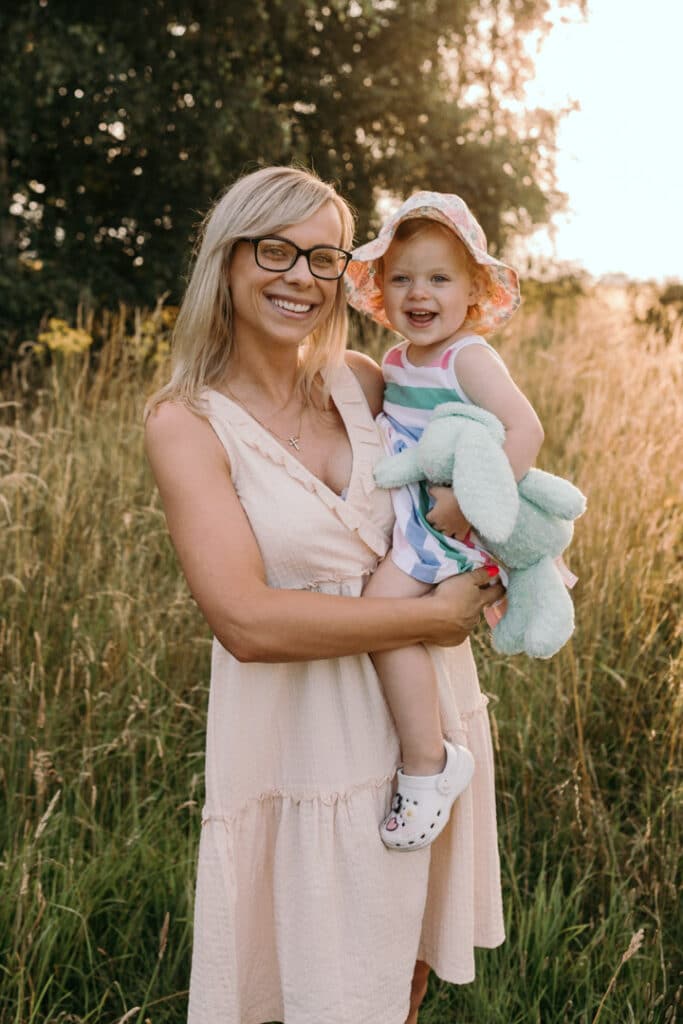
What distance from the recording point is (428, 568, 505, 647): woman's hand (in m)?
1.51

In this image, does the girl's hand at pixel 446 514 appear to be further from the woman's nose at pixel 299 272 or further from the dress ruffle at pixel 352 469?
the woman's nose at pixel 299 272

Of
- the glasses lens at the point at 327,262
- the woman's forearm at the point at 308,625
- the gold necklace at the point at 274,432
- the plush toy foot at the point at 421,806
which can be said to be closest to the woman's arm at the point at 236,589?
the woman's forearm at the point at 308,625

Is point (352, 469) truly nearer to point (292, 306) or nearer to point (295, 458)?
point (295, 458)

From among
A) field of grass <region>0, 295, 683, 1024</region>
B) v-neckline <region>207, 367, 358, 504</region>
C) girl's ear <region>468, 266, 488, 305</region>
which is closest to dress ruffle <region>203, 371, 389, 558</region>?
v-neckline <region>207, 367, 358, 504</region>

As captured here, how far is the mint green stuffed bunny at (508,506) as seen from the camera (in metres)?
1.50

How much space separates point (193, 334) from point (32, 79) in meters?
6.02

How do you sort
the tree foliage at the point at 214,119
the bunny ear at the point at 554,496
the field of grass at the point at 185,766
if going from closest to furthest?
the bunny ear at the point at 554,496 < the field of grass at the point at 185,766 < the tree foliage at the point at 214,119

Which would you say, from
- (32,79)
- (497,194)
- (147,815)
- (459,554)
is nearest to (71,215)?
(32,79)

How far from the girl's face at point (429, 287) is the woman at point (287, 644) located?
0.14 meters

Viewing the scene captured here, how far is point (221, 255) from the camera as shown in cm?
159

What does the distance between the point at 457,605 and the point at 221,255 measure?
2.43 feet

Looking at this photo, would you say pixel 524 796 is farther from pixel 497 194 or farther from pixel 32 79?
pixel 497 194

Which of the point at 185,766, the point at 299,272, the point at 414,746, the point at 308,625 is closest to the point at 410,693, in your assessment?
the point at 414,746

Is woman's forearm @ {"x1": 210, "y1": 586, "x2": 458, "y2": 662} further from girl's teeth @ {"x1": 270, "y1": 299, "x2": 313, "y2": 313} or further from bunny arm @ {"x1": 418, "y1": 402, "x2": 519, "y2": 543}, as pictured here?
girl's teeth @ {"x1": 270, "y1": 299, "x2": 313, "y2": 313}
